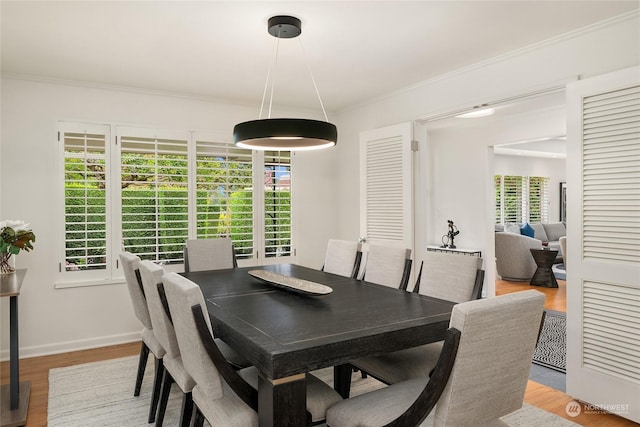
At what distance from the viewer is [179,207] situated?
4.41 m

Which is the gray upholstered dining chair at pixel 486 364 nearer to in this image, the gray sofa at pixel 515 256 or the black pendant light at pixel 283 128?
the black pendant light at pixel 283 128

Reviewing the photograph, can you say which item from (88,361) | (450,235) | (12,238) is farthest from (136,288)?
(450,235)

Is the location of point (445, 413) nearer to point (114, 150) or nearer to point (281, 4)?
point (281, 4)

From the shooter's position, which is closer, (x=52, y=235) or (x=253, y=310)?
(x=253, y=310)

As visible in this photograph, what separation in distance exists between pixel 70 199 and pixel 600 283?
14.4 feet

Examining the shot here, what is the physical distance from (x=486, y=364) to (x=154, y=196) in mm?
3717

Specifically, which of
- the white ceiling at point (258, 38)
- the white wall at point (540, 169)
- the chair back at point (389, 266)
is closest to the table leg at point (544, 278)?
the white wall at point (540, 169)

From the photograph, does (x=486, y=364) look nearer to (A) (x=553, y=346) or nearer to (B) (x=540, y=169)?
(A) (x=553, y=346)

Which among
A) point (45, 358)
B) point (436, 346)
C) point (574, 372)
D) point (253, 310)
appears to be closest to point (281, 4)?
point (253, 310)

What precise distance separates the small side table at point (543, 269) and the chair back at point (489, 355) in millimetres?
5813

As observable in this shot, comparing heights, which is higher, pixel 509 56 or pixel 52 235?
pixel 509 56

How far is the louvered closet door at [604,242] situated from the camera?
2.57 m

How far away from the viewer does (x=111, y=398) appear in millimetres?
2947

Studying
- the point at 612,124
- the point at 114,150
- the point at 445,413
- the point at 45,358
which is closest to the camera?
the point at 445,413
